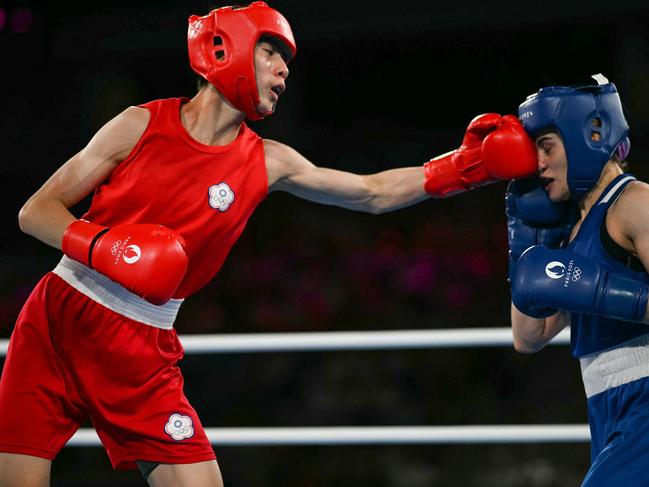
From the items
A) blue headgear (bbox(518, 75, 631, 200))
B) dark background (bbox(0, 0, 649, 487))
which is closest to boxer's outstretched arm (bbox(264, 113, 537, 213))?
blue headgear (bbox(518, 75, 631, 200))

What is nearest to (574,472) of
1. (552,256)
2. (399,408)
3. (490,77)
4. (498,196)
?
(399,408)

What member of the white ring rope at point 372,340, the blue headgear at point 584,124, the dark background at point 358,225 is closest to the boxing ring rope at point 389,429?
the white ring rope at point 372,340

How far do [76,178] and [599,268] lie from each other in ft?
4.12

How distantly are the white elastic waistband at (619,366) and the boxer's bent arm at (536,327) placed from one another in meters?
0.24

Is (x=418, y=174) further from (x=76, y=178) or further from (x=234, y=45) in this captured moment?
(x=76, y=178)

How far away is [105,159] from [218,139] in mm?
301

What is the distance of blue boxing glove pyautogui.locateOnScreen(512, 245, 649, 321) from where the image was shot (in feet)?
6.47

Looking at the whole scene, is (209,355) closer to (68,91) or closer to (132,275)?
(68,91)

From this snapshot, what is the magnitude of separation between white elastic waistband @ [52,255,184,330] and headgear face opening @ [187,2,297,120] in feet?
1.79

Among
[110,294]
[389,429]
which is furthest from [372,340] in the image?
[110,294]

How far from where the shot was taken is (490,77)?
665 centimetres

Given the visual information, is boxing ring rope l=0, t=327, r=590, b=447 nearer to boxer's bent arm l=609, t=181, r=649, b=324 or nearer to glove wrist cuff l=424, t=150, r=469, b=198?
glove wrist cuff l=424, t=150, r=469, b=198

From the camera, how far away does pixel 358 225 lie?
6.41 meters

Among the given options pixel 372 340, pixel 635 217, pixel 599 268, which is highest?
pixel 635 217
